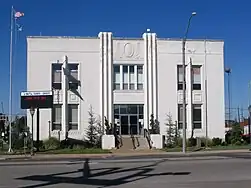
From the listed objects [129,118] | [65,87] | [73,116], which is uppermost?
[65,87]

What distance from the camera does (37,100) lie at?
44625mm

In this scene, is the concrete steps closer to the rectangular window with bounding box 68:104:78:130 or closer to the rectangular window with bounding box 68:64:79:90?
the rectangular window with bounding box 68:104:78:130

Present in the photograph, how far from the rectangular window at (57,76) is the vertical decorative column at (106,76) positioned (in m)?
4.26

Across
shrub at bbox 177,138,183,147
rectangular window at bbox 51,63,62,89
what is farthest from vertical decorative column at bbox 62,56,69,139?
shrub at bbox 177,138,183,147

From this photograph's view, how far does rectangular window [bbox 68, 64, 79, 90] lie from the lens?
49844 mm

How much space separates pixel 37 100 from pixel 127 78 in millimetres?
10656

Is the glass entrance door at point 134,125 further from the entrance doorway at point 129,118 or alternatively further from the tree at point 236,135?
the tree at point 236,135

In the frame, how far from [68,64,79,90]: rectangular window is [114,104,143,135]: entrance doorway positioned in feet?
15.6

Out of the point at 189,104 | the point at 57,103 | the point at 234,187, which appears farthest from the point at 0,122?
the point at 234,187

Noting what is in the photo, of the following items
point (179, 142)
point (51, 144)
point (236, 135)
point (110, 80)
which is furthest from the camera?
point (236, 135)

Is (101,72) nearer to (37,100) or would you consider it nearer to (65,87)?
(65,87)

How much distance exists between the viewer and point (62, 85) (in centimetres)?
4938

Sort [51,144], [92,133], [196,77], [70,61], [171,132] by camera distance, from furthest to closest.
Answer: [196,77] < [171,132] < [70,61] < [92,133] < [51,144]

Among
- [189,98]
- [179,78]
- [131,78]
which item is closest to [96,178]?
[131,78]
